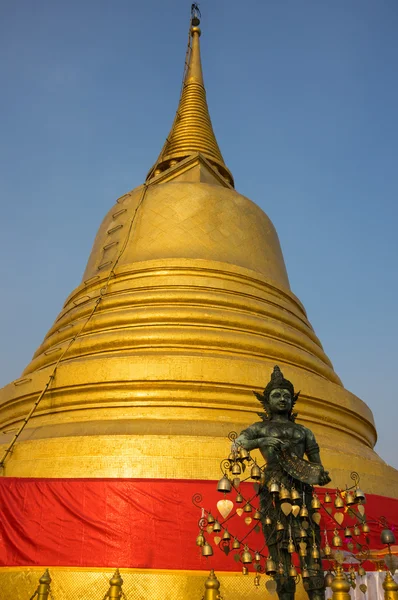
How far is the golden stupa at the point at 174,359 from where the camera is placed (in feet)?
21.1

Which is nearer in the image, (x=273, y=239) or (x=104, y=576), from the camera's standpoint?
(x=104, y=576)

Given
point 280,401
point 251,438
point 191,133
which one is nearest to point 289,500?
point 251,438

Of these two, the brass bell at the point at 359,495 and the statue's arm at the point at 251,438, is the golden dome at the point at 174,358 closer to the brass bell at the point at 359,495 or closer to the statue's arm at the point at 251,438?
the statue's arm at the point at 251,438

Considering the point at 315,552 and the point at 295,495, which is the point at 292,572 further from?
the point at 295,495

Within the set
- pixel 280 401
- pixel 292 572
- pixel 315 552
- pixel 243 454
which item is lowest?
pixel 292 572

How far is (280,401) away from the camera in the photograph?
177 inches

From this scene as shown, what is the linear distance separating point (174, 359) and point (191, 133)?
8973 mm

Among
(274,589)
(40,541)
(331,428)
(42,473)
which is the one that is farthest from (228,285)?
(274,589)

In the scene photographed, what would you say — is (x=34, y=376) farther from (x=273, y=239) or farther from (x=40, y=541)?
(x=273, y=239)

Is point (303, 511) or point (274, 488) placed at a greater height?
point (274, 488)

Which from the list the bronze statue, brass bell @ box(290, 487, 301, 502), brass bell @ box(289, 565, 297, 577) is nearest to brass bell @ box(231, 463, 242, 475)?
the bronze statue

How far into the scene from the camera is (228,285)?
9430 mm

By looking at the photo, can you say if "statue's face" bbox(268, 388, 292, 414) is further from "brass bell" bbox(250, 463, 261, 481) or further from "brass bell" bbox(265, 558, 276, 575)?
"brass bell" bbox(265, 558, 276, 575)

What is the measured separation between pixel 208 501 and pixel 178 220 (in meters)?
6.35
